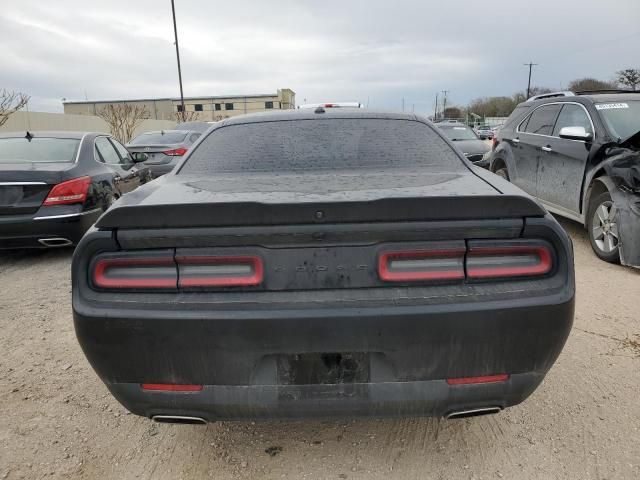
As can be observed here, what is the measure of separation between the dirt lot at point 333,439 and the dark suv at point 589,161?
212 centimetres

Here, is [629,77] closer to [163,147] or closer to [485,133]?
[485,133]

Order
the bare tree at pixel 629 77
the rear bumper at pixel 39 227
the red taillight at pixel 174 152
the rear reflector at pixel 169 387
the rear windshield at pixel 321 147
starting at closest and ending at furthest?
the rear reflector at pixel 169 387 → the rear windshield at pixel 321 147 → the rear bumper at pixel 39 227 → the red taillight at pixel 174 152 → the bare tree at pixel 629 77

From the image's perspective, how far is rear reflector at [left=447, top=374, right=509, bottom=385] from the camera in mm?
1781

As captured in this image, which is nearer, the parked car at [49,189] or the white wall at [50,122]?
the parked car at [49,189]

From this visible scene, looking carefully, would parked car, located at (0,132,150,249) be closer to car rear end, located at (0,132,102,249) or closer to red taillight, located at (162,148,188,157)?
car rear end, located at (0,132,102,249)

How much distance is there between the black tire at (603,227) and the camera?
4.82 m

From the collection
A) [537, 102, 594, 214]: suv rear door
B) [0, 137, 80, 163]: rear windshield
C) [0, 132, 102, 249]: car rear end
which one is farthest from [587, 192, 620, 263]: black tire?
[0, 137, 80, 163]: rear windshield

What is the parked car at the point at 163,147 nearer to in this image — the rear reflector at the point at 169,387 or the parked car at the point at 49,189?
the parked car at the point at 49,189

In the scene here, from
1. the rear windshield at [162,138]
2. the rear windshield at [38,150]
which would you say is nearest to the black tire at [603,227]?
the rear windshield at [38,150]

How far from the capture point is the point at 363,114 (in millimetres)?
3037

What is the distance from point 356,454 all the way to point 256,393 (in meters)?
0.77

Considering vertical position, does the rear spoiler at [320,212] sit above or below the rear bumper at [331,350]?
above

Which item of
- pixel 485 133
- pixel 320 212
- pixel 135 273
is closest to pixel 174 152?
pixel 135 273

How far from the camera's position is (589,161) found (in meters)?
5.34
